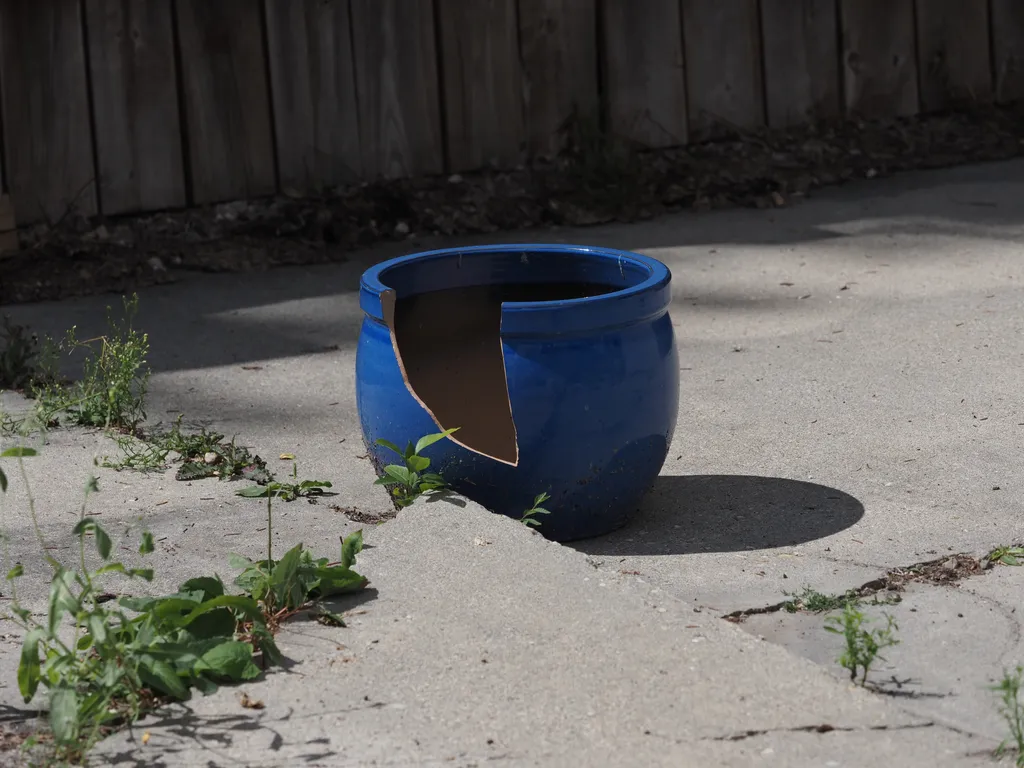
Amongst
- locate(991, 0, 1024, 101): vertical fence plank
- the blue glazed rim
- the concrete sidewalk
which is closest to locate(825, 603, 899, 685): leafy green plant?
the concrete sidewalk

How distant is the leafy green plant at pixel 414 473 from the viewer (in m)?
3.38

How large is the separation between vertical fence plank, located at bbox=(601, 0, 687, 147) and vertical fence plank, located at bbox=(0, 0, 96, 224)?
8.17 ft

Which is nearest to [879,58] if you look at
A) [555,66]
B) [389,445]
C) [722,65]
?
[722,65]

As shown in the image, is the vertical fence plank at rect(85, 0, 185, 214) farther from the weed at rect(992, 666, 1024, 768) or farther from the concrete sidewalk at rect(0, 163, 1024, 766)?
the weed at rect(992, 666, 1024, 768)

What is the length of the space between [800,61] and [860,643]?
5.28 meters

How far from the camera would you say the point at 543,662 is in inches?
108

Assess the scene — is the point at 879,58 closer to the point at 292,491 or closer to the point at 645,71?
the point at 645,71

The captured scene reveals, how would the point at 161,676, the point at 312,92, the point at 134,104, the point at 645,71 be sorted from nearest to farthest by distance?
the point at 161,676 < the point at 134,104 < the point at 312,92 < the point at 645,71

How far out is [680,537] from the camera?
11.5ft

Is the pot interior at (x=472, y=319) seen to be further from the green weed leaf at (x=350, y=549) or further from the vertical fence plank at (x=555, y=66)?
the vertical fence plank at (x=555, y=66)

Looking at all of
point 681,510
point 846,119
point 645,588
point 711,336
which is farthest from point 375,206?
point 645,588

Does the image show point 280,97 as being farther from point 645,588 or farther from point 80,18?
point 645,588

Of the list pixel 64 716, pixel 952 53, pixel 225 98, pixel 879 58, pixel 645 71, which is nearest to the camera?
pixel 64 716

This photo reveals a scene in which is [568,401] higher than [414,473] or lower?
higher
